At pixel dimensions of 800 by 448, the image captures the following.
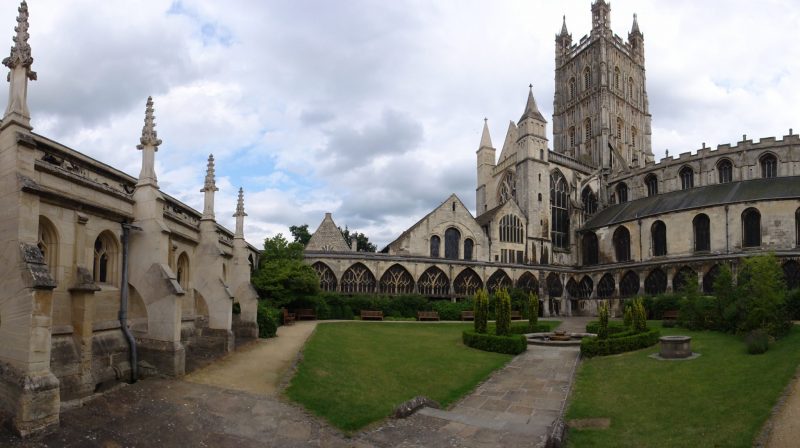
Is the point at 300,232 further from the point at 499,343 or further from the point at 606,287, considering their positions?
the point at 499,343

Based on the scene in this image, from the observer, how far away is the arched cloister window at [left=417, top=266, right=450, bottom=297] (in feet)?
146

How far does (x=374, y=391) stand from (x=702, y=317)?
67.5ft

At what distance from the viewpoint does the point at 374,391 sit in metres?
14.6

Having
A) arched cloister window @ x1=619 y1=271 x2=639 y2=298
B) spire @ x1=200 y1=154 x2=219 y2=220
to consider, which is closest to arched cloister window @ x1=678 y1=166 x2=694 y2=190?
arched cloister window @ x1=619 y1=271 x2=639 y2=298

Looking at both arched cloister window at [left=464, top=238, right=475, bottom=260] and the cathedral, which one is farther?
arched cloister window at [left=464, top=238, right=475, bottom=260]

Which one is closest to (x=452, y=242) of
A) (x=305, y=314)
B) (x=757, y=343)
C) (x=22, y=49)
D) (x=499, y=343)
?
(x=305, y=314)

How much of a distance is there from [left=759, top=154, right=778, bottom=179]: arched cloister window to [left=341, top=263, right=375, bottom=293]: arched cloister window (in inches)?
1420

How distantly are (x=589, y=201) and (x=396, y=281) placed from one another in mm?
29039

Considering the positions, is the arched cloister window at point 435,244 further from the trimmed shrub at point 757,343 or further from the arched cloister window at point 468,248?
the trimmed shrub at point 757,343

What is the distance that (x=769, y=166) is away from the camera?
47.9 m

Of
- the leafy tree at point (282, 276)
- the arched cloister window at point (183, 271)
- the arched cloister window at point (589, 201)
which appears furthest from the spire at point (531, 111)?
the arched cloister window at point (183, 271)

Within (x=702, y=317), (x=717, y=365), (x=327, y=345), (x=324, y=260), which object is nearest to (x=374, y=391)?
(x=327, y=345)

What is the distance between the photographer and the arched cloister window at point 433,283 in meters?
44.6

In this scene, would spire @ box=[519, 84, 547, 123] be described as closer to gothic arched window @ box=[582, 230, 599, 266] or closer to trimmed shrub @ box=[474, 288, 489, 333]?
gothic arched window @ box=[582, 230, 599, 266]
